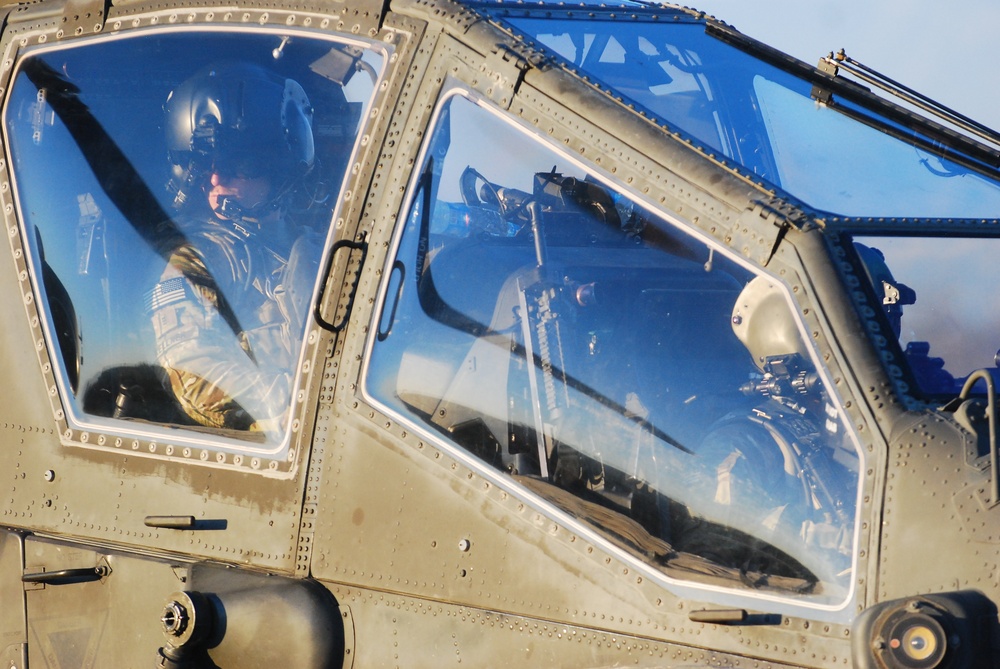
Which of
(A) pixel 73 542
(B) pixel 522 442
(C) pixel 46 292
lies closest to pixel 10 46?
(C) pixel 46 292

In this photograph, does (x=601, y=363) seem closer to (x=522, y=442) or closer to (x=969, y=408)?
(x=522, y=442)

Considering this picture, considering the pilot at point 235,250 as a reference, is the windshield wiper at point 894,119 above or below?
above

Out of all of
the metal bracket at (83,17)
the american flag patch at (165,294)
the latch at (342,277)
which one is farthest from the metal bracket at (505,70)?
the metal bracket at (83,17)

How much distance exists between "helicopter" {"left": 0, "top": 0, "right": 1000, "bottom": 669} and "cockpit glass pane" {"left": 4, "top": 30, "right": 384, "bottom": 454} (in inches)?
0.5

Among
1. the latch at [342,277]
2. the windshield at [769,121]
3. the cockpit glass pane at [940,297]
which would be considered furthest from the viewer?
the latch at [342,277]

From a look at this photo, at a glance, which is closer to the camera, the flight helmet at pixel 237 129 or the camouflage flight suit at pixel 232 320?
the camouflage flight suit at pixel 232 320

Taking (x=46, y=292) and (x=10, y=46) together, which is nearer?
(x=46, y=292)

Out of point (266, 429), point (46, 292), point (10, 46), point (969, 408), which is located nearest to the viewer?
point (969, 408)

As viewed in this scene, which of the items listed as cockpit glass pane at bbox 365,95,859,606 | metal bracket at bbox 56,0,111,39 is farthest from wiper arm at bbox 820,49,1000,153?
metal bracket at bbox 56,0,111,39

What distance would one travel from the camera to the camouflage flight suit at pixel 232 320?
12.1 feet

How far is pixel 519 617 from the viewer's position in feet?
10.2

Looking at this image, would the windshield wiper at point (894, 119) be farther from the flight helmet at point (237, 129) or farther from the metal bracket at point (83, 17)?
the metal bracket at point (83, 17)

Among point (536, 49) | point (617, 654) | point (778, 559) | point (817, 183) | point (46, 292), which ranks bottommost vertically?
point (617, 654)

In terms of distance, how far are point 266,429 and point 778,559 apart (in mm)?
1673
